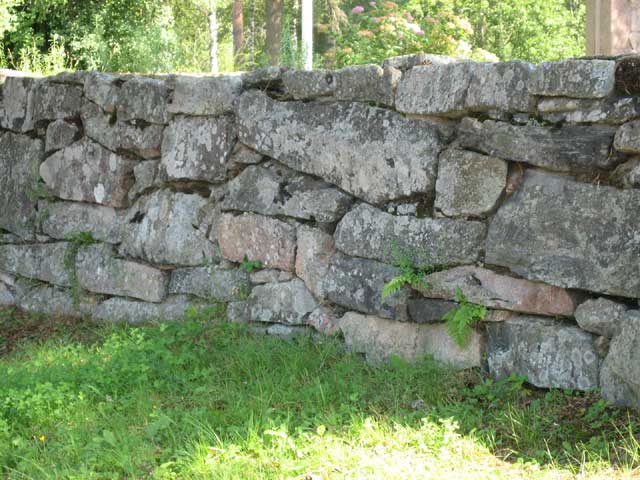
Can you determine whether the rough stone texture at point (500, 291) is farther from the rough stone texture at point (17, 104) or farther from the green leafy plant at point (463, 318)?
the rough stone texture at point (17, 104)

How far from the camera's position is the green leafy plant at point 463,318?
16.0ft

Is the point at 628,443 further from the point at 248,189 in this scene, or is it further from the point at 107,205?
the point at 107,205

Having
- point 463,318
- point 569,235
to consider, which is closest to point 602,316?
point 569,235

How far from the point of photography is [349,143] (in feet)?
18.2

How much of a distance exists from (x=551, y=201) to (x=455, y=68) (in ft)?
3.21

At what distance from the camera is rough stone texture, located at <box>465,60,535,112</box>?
187 inches

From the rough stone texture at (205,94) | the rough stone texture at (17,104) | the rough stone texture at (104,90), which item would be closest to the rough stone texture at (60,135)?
the rough stone texture at (17,104)

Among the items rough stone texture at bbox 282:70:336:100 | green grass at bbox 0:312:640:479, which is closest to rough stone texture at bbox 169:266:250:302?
green grass at bbox 0:312:640:479

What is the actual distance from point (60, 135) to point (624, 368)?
5.12 m

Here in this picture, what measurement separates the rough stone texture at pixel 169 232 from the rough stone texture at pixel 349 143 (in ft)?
2.66

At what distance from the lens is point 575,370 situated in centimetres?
454

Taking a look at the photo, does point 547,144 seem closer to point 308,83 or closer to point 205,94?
point 308,83

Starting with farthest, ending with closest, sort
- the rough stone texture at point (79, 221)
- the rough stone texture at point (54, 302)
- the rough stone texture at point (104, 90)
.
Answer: the rough stone texture at point (54, 302) → the rough stone texture at point (79, 221) → the rough stone texture at point (104, 90)

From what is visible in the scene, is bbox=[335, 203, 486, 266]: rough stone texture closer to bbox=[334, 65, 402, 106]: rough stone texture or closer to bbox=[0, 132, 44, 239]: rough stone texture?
bbox=[334, 65, 402, 106]: rough stone texture
